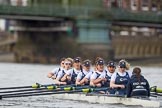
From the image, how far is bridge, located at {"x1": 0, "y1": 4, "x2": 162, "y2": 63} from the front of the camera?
65162 mm

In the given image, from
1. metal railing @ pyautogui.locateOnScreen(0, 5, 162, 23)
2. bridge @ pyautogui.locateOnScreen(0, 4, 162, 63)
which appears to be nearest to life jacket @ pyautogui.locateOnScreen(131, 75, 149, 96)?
bridge @ pyautogui.locateOnScreen(0, 4, 162, 63)

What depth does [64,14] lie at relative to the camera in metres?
65.1

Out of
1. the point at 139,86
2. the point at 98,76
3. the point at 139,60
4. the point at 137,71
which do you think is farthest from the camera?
the point at 139,60

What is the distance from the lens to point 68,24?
68750 mm

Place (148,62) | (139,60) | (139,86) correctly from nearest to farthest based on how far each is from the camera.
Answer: (139,86), (148,62), (139,60)

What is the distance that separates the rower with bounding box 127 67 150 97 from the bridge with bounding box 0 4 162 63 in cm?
4343

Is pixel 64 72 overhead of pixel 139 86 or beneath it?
beneath

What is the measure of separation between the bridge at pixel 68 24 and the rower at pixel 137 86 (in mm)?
43430

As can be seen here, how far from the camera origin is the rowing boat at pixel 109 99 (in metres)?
21.1

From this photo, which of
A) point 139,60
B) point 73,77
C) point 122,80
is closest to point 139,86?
point 122,80

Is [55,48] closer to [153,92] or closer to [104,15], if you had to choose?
[104,15]

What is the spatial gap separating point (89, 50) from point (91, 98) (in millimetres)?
42620

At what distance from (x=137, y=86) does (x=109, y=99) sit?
170 cm

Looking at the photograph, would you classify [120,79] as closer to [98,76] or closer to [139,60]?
[98,76]
